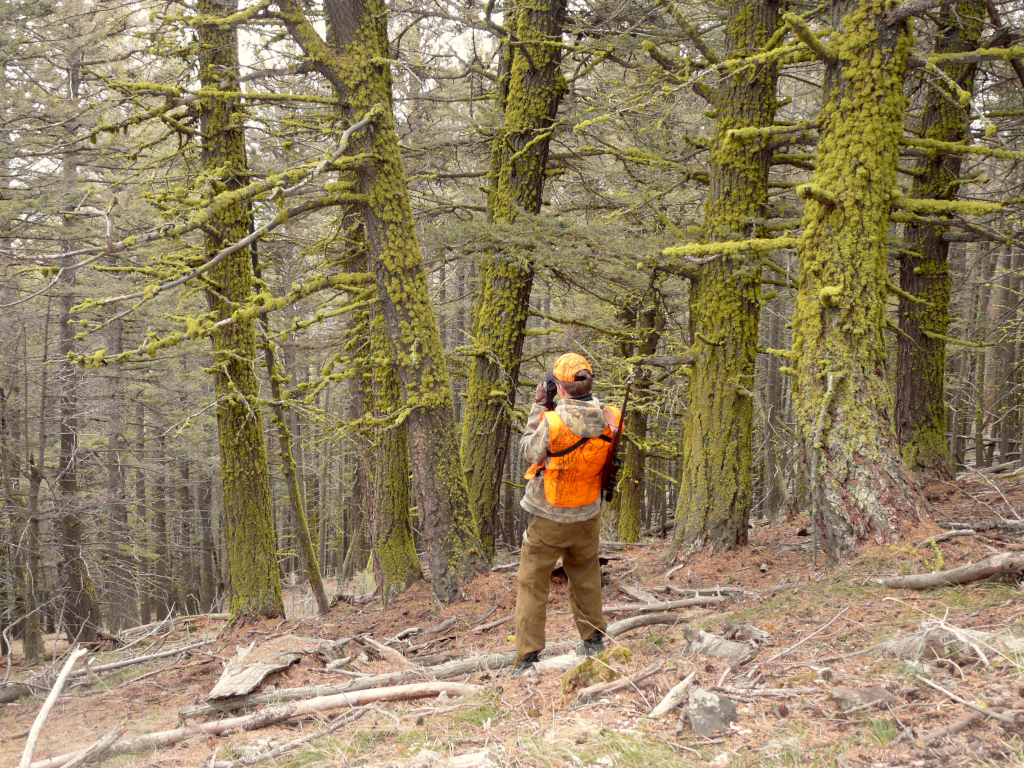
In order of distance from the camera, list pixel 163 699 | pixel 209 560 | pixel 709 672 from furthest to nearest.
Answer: pixel 209 560
pixel 163 699
pixel 709 672

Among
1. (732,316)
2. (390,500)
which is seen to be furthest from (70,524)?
(732,316)

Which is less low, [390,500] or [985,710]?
[985,710]

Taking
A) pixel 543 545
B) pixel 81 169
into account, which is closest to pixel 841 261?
pixel 543 545

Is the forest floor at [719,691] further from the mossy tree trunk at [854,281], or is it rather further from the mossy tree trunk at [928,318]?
the mossy tree trunk at [928,318]

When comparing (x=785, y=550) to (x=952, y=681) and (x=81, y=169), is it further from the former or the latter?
(x=81, y=169)

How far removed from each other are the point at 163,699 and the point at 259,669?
67.6 inches

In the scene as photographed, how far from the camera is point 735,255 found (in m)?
6.39

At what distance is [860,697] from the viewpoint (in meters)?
3.08

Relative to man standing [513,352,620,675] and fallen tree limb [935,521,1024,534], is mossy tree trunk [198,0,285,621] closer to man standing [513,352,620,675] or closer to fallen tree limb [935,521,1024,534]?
man standing [513,352,620,675]

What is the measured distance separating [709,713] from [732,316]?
16.5 feet

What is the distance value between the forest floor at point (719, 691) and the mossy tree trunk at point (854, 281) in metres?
0.60

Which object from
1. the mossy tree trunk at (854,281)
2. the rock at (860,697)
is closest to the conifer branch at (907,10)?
the mossy tree trunk at (854,281)

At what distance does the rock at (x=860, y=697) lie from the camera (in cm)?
304

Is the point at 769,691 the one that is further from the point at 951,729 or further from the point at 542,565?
the point at 542,565
